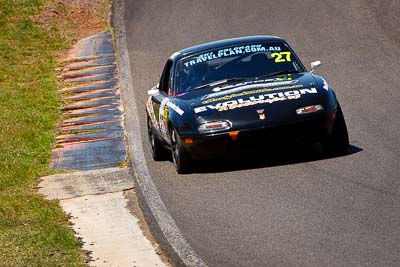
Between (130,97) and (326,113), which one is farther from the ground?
(326,113)

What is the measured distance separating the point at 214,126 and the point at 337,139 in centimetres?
129

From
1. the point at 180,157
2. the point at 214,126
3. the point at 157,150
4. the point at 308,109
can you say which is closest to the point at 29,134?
the point at 157,150

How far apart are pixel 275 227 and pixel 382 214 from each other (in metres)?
0.81

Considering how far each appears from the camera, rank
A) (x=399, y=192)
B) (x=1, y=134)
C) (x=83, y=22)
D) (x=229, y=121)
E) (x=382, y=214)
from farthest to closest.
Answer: (x=83, y=22) → (x=1, y=134) → (x=229, y=121) → (x=399, y=192) → (x=382, y=214)

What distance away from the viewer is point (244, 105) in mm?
10992

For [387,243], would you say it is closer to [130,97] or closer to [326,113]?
[326,113]

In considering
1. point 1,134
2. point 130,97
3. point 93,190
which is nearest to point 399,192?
point 93,190

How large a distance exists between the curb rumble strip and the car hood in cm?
98

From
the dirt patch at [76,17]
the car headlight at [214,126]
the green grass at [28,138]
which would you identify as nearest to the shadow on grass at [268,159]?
the car headlight at [214,126]

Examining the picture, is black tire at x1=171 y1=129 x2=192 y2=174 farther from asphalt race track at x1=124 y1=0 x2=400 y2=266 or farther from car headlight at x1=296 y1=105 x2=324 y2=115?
car headlight at x1=296 y1=105 x2=324 y2=115

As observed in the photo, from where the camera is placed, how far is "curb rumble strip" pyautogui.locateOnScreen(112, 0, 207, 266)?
312 inches

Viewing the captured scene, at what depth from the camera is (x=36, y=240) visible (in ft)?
28.3

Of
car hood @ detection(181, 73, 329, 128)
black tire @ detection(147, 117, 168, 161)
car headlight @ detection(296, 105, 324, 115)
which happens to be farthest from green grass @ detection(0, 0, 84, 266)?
car headlight @ detection(296, 105, 324, 115)

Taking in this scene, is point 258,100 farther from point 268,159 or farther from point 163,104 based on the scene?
point 163,104
